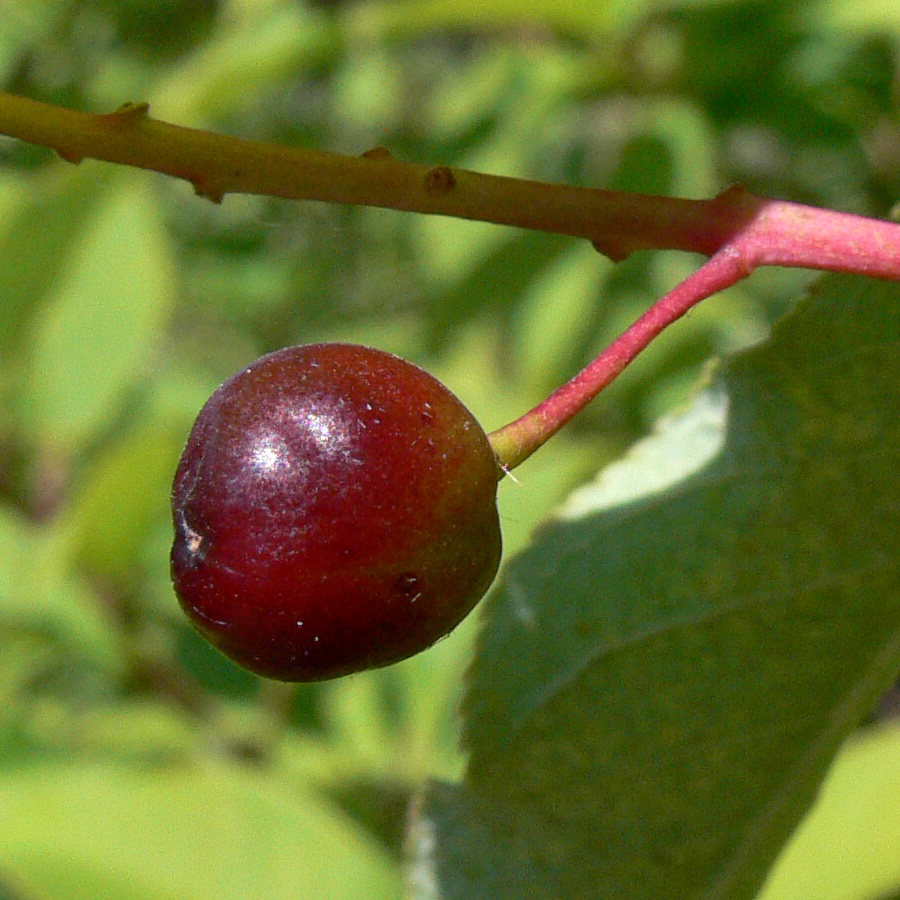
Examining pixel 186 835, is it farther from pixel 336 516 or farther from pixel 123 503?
pixel 336 516

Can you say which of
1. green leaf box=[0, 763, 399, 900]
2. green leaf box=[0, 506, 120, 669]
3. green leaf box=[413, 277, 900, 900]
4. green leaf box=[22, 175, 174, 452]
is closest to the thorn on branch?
green leaf box=[413, 277, 900, 900]

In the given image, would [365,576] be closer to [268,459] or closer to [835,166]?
[268,459]

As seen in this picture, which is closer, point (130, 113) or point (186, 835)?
point (130, 113)

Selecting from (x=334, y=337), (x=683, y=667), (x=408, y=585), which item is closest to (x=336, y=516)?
(x=408, y=585)

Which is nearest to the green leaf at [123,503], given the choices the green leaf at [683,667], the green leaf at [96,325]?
the green leaf at [96,325]

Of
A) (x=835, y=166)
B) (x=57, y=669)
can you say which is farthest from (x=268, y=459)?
(x=835, y=166)

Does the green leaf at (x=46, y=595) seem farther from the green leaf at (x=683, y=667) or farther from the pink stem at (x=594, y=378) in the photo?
the pink stem at (x=594, y=378)
